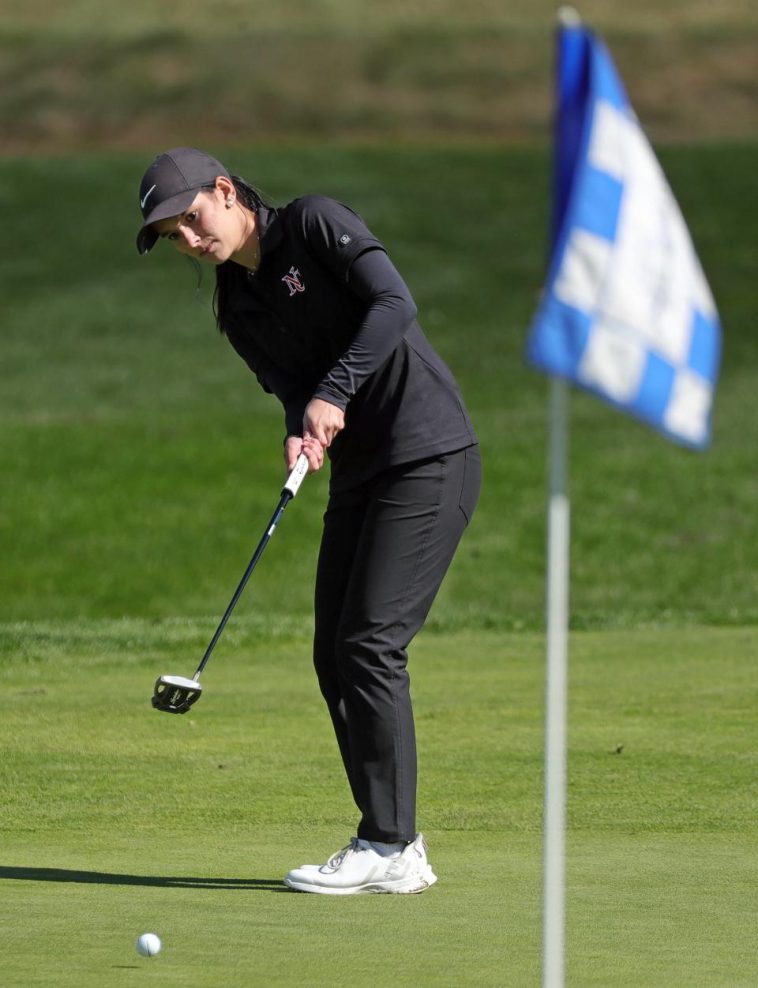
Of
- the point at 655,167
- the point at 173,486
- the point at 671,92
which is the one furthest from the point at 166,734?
the point at 671,92

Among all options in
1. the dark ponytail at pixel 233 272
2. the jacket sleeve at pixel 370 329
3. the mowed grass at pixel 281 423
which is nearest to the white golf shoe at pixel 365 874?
the jacket sleeve at pixel 370 329

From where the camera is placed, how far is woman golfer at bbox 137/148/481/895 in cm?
480

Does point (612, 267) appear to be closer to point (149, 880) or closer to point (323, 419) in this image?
point (323, 419)

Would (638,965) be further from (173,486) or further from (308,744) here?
(173,486)

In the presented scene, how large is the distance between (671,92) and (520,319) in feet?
37.7

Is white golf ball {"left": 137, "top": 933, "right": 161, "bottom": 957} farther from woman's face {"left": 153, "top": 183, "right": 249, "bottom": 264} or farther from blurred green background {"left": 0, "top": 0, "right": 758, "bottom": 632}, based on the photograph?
woman's face {"left": 153, "top": 183, "right": 249, "bottom": 264}

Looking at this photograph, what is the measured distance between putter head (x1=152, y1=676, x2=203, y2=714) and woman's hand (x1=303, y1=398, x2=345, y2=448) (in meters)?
0.78

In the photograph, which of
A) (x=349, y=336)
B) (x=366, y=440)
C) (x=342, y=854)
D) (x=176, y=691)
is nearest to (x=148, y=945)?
(x=342, y=854)

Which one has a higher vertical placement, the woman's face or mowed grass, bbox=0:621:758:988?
the woman's face

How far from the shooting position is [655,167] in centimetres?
313

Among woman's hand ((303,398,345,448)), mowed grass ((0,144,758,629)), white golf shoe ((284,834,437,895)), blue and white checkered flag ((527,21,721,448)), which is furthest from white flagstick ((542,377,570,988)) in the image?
mowed grass ((0,144,758,629))

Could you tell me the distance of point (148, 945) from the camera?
3.99 metres

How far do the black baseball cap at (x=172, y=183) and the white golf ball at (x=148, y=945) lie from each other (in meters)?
1.67

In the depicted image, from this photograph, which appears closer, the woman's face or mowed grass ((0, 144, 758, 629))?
the woman's face
